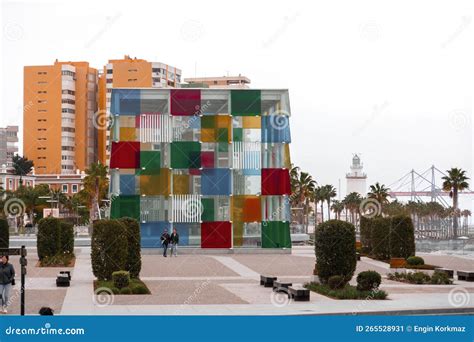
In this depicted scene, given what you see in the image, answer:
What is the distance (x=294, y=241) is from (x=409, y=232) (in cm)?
4197

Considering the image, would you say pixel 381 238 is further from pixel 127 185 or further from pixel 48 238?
pixel 48 238

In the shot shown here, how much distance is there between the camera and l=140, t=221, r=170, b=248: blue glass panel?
62.2m

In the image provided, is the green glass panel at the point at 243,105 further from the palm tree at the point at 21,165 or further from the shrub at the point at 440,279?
the palm tree at the point at 21,165

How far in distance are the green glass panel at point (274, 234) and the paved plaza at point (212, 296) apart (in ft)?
52.7

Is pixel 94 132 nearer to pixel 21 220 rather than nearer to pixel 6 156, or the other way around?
pixel 6 156

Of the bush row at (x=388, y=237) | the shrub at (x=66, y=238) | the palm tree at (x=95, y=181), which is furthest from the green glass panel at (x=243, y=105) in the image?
the palm tree at (x=95, y=181)

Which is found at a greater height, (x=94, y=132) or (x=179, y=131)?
(x=94, y=132)

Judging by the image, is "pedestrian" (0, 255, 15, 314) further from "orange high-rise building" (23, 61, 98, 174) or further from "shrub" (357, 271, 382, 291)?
"orange high-rise building" (23, 61, 98, 174)

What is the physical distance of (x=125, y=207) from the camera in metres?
62.4

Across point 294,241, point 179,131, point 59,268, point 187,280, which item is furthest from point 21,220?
point 187,280

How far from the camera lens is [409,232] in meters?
49.8

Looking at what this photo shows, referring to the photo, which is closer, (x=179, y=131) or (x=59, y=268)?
(x=59, y=268)

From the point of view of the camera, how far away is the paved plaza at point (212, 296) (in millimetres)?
25875

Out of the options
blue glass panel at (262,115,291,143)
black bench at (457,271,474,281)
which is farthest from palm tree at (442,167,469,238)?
black bench at (457,271,474,281)
